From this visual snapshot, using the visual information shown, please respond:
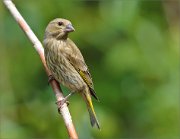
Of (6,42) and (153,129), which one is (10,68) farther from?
(153,129)

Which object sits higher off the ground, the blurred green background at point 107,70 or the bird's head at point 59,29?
the bird's head at point 59,29

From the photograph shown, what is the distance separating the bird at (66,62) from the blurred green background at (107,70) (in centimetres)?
31

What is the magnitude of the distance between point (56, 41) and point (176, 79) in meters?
1.25

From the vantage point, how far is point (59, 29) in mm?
7645

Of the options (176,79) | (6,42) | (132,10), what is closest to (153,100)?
(176,79)

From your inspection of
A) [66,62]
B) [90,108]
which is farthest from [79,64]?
[90,108]

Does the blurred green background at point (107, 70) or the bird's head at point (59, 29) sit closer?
the bird's head at point (59, 29)

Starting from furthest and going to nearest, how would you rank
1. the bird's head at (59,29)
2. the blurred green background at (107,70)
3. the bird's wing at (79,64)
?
the blurred green background at (107,70) → the bird's wing at (79,64) → the bird's head at (59,29)

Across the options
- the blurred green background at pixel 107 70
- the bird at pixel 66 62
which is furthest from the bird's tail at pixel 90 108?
the blurred green background at pixel 107 70

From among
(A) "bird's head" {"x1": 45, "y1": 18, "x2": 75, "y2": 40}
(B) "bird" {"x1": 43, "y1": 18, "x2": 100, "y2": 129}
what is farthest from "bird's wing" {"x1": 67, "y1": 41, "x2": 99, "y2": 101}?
(A) "bird's head" {"x1": 45, "y1": 18, "x2": 75, "y2": 40}

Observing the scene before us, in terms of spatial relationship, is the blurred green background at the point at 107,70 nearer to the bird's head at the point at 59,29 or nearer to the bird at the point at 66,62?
the bird at the point at 66,62

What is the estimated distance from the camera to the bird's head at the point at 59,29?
24.9 feet

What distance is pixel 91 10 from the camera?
30.1 feet

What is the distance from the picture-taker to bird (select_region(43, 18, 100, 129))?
7.65 metres
